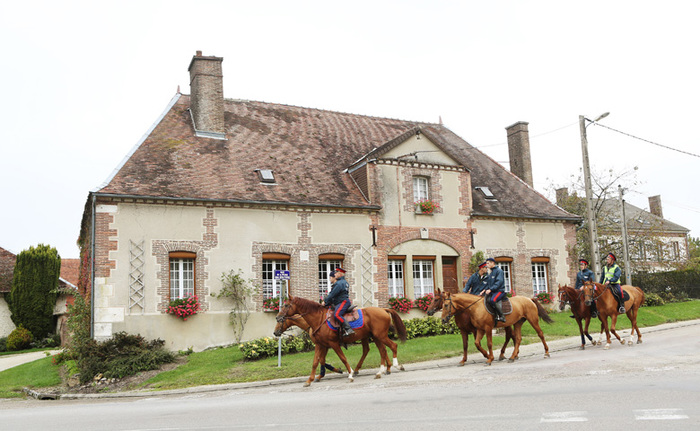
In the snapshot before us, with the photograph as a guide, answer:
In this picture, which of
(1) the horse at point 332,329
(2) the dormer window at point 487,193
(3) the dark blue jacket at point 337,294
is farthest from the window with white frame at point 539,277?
(3) the dark blue jacket at point 337,294

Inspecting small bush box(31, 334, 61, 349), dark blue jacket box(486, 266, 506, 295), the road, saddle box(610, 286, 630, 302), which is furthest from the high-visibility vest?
small bush box(31, 334, 61, 349)

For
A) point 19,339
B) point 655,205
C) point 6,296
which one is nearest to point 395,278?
point 19,339

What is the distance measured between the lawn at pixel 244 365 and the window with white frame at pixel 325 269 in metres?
3.53

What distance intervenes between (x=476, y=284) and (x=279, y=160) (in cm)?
941

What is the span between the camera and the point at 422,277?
68.9 feet

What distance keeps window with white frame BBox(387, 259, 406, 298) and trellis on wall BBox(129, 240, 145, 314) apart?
26.5 ft

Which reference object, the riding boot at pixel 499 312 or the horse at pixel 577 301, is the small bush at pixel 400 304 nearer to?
the horse at pixel 577 301

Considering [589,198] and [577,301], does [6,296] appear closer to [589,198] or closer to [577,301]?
[577,301]

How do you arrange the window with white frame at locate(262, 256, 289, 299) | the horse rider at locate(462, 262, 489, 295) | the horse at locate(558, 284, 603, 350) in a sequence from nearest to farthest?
the horse rider at locate(462, 262, 489, 295), the horse at locate(558, 284, 603, 350), the window with white frame at locate(262, 256, 289, 299)

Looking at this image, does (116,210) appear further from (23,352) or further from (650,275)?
(650,275)

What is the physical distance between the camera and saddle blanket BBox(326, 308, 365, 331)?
11883mm

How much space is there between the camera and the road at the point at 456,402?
6.69 m

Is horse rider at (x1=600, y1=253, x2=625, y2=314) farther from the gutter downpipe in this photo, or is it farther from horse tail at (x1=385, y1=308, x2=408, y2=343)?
the gutter downpipe

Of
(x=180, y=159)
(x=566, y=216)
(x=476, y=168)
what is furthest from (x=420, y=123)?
(x=180, y=159)
